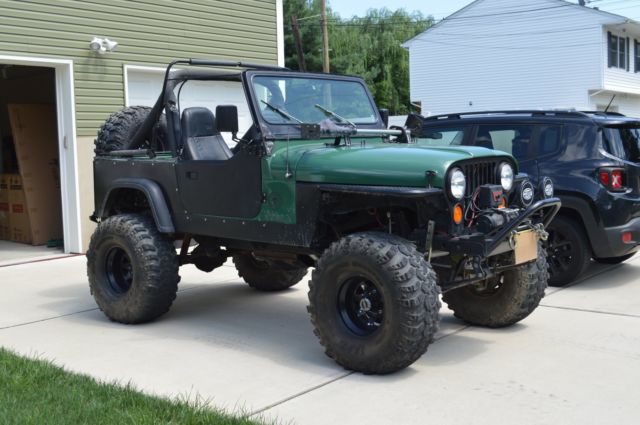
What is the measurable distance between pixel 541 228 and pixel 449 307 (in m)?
1.21

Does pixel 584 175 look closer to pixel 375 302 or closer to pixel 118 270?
pixel 375 302

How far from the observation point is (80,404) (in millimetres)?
4055

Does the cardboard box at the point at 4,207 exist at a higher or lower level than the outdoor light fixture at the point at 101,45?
lower

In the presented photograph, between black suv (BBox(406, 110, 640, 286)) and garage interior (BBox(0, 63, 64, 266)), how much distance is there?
657 centimetres

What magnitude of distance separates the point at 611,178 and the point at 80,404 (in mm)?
5372

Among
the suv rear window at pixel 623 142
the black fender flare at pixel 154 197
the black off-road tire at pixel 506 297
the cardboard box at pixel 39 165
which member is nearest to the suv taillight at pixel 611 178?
the suv rear window at pixel 623 142

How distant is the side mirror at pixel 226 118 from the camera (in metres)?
5.36

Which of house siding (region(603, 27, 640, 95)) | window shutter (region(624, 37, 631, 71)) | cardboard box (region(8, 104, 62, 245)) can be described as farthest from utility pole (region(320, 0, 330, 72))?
cardboard box (region(8, 104, 62, 245))

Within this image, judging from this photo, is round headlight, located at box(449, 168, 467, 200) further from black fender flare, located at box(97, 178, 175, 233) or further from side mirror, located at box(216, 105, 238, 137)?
black fender flare, located at box(97, 178, 175, 233)

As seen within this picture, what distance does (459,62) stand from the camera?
32.7 m

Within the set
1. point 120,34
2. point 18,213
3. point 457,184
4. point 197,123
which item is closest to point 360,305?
point 457,184

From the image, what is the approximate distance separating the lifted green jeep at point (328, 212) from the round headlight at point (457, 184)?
0.02 metres

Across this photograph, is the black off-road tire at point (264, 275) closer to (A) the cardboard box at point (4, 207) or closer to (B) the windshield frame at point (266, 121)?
(B) the windshield frame at point (266, 121)

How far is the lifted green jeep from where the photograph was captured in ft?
15.1
